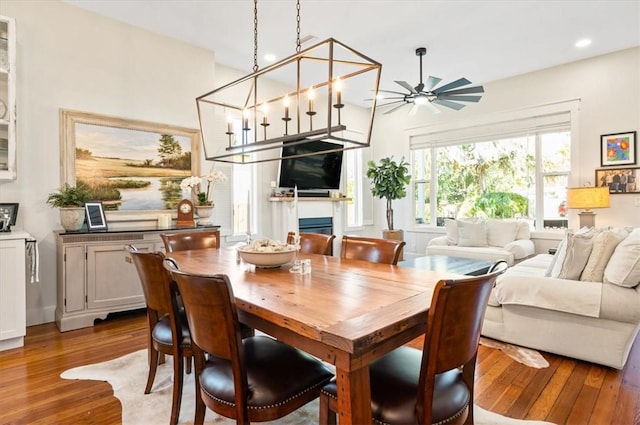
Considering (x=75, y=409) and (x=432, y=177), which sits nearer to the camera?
(x=75, y=409)

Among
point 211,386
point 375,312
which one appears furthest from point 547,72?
point 211,386

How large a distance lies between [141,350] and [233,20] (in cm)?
339

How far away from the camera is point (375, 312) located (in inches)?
48.9

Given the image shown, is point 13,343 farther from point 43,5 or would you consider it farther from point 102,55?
point 43,5

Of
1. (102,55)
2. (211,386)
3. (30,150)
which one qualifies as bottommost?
(211,386)

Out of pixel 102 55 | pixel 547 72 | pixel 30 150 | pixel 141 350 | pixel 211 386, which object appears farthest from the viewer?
pixel 547 72

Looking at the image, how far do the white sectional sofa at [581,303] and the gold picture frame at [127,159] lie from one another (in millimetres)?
3724

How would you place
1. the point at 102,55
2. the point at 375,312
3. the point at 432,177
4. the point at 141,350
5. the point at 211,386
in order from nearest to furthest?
the point at 375,312 → the point at 211,386 → the point at 141,350 → the point at 102,55 → the point at 432,177

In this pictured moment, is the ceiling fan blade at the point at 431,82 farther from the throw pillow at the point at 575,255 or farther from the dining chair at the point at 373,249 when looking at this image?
the dining chair at the point at 373,249

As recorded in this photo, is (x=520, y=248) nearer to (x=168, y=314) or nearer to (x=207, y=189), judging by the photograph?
(x=207, y=189)

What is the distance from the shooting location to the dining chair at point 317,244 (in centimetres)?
281

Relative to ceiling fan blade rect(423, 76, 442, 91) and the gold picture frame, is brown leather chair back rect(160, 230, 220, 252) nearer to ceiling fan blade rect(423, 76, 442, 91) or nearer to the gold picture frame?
the gold picture frame

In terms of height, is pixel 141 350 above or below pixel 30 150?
below

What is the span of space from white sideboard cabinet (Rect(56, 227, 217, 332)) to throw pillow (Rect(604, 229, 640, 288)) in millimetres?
3927
